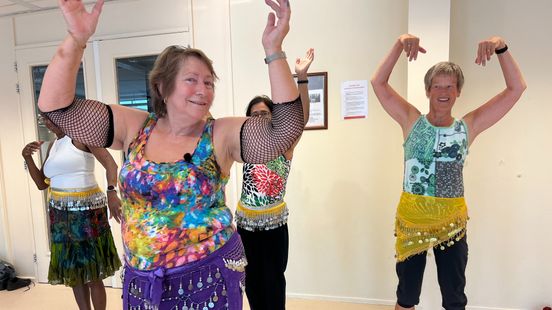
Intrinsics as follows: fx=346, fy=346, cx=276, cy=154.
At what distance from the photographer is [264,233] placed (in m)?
1.74

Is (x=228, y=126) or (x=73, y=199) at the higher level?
(x=228, y=126)

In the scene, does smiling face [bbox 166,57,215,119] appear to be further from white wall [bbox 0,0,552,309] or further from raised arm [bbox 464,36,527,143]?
white wall [bbox 0,0,552,309]

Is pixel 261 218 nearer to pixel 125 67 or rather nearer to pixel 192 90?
pixel 192 90

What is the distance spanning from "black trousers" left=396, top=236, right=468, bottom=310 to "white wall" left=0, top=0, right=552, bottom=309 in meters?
0.56

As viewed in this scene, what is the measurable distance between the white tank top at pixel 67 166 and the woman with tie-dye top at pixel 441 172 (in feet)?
6.19

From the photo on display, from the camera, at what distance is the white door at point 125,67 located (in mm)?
2865

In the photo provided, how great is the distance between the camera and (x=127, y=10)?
2.85 metres

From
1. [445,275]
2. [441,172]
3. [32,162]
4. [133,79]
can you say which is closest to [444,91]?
[441,172]

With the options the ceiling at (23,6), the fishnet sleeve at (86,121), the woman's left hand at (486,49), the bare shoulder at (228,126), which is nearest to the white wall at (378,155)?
the woman's left hand at (486,49)

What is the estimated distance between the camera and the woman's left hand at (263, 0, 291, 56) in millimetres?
852

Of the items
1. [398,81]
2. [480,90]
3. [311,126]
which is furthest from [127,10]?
[480,90]

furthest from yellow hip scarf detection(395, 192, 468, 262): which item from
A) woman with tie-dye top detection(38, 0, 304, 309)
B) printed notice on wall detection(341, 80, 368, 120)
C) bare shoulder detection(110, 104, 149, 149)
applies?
bare shoulder detection(110, 104, 149, 149)

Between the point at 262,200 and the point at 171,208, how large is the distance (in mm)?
857

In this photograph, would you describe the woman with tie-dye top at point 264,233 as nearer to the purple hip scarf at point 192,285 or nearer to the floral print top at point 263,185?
the floral print top at point 263,185
